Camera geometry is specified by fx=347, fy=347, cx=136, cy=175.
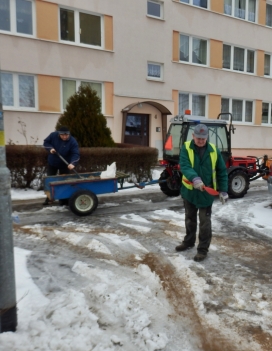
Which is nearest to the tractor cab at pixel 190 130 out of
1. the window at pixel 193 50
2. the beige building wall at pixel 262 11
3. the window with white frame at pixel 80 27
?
the window with white frame at pixel 80 27

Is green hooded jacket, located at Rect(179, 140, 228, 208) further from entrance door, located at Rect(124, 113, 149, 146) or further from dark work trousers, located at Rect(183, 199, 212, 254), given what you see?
entrance door, located at Rect(124, 113, 149, 146)

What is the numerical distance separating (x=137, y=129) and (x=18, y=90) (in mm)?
5307

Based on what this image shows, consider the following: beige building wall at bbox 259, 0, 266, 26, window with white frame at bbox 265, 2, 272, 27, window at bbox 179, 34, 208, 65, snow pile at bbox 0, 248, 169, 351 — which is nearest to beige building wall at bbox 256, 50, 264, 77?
beige building wall at bbox 259, 0, 266, 26

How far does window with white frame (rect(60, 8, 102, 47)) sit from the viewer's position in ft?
44.1

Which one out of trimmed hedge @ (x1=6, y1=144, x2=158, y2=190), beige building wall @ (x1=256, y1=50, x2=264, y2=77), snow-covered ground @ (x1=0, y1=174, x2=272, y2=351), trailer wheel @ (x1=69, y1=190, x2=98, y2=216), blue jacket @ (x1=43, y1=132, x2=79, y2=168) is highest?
beige building wall @ (x1=256, y1=50, x2=264, y2=77)

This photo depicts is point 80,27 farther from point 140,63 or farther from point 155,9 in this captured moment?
point 155,9

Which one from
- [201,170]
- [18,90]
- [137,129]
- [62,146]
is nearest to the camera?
[201,170]

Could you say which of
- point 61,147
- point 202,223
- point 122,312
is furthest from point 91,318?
point 61,147

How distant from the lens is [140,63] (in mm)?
14977

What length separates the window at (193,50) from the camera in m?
16.6

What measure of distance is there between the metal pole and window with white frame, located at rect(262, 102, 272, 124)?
1934 cm

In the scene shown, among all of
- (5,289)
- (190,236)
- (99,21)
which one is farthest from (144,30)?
(5,289)

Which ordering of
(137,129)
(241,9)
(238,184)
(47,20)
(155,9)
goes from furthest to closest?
(241,9) → (137,129) → (155,9) → (47,20) → (238,184)

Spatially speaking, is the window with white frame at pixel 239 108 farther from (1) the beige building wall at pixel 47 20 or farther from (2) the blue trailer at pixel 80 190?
(2) the blue trailer at pixel 80 190
